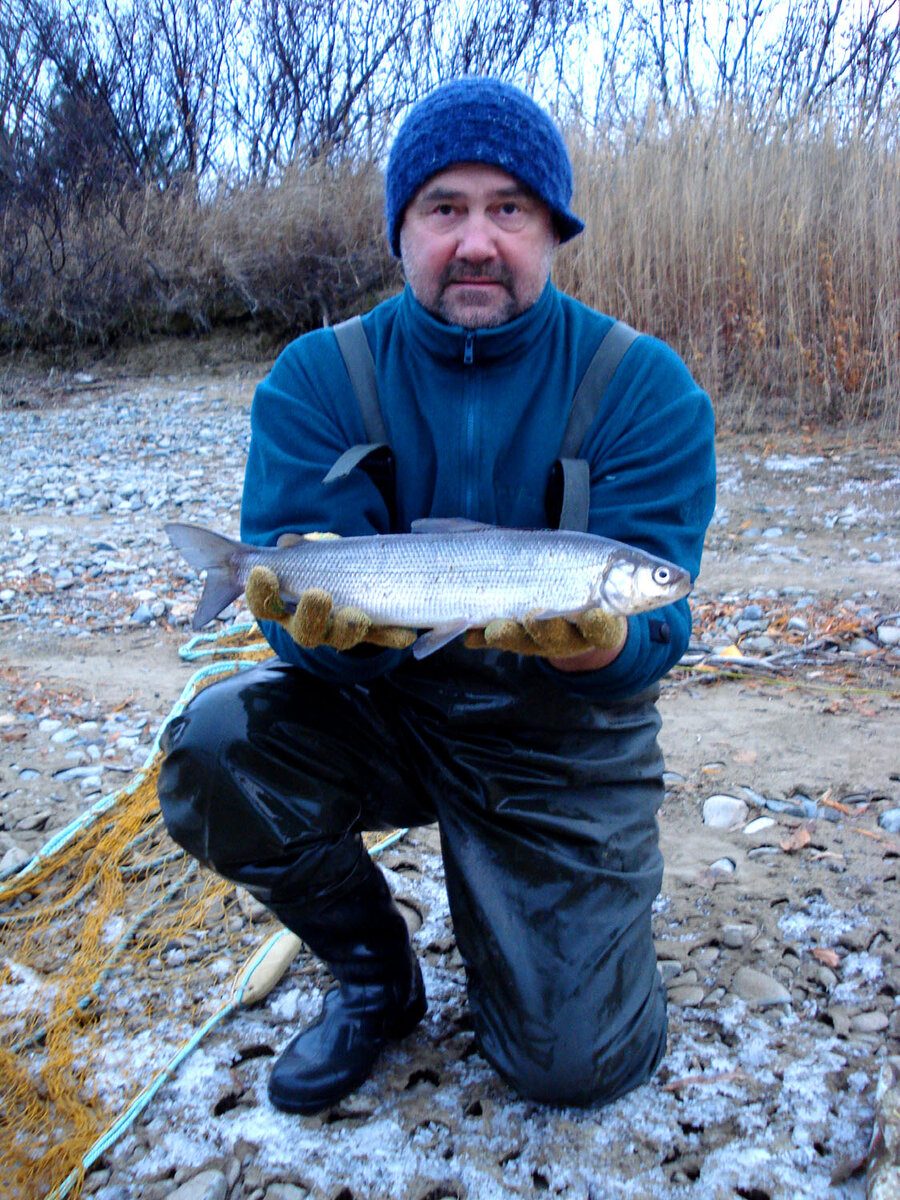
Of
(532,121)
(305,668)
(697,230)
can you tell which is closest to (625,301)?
(697,230)

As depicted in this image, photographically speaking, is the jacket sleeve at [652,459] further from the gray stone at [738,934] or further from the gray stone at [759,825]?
the gray stone at [759,825]

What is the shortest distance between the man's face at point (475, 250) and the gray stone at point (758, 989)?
6.32ft

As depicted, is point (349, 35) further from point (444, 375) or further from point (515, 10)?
point (444, 375)

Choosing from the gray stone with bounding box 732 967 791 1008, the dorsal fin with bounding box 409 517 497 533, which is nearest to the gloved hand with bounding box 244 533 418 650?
the dorsal fin with bounding box 409 517 497 533

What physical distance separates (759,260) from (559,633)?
7.53m

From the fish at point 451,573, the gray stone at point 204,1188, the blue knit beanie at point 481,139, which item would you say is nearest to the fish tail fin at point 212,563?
the fish at point 451,573

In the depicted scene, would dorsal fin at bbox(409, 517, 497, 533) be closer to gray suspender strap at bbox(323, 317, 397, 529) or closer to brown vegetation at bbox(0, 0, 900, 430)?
gray suspender strap at bbox(323, 317, 397, 529)

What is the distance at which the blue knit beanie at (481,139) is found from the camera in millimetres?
2578

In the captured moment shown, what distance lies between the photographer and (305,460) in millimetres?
2709

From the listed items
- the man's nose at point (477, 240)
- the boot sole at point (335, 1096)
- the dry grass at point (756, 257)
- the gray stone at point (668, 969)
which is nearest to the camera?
the boot sole at point (335, 1096)

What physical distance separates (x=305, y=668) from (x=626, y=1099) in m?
1.34

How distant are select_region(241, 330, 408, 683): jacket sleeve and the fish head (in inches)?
25.0

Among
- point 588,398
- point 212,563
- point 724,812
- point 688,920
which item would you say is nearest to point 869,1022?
point 688,920

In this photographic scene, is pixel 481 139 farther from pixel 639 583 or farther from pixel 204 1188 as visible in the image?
pixel 204 1188
